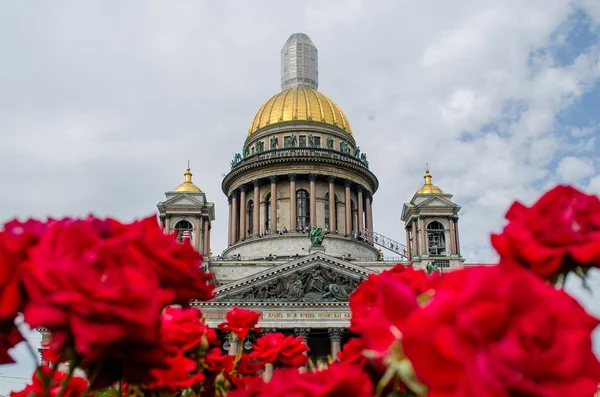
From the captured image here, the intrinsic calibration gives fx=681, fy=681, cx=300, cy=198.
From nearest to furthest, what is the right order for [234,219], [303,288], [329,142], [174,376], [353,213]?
[174,376], [303,288], [234,219], [353,213], [329,142]

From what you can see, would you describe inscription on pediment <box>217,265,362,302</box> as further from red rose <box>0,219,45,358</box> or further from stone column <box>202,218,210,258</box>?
red rose <box>0,219,45,358</box>

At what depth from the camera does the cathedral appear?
39.0 metres

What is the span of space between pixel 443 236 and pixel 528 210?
42353mm

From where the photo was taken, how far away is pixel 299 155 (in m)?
53.9

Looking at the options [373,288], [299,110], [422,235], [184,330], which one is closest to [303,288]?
[422,235]

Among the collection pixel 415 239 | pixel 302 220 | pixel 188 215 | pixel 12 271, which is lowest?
pixel 12 271

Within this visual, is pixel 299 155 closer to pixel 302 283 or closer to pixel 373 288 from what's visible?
pixel 302 283

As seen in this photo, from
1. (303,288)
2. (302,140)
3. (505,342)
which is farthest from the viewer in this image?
(302,140)

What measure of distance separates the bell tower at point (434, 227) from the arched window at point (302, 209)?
→ 33.6ft

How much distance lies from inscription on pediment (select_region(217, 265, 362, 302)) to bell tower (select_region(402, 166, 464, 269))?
19.0 ft

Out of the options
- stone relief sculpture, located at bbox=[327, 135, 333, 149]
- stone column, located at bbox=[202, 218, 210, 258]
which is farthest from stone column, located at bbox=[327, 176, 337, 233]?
stone column, located at bbox=[202, 218, 210, 258]

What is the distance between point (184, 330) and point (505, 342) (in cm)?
231

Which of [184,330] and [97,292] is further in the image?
[184,330]

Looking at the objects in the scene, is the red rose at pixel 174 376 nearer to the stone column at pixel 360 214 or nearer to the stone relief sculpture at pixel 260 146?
the stone column at pixel 360 214
